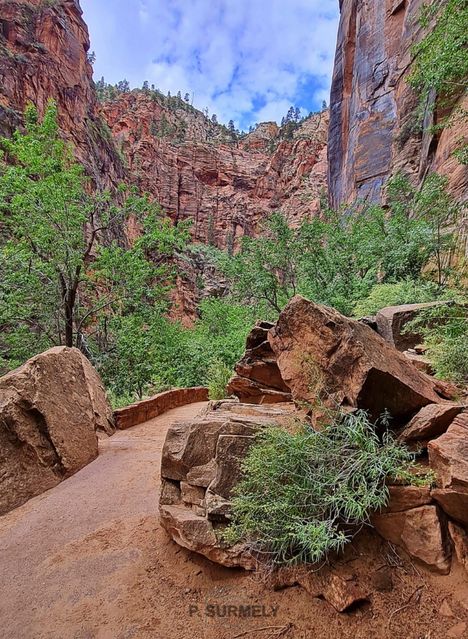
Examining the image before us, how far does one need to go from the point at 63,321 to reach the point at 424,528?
437 inches

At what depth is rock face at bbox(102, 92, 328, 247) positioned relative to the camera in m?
46.5

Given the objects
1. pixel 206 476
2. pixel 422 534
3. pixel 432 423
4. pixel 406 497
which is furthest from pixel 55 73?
pixel 422 534

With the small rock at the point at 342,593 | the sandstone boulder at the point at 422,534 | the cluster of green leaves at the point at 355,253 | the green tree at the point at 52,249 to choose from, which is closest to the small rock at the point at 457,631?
the sandstone boulder at the point at 422,534

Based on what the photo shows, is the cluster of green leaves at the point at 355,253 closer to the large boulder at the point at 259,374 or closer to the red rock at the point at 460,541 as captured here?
the large boulder at the point at 259,374

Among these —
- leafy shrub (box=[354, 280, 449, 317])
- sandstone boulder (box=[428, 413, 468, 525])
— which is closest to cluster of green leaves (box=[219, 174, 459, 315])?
leafy shrub (box=[354, 280, 449, 317])

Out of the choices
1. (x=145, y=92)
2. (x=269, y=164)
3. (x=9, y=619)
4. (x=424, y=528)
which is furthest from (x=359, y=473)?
(x=145, y=92)

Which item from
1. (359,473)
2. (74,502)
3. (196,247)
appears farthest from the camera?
(196,247)

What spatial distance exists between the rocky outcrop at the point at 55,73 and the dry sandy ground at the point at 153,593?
23928 millimetres

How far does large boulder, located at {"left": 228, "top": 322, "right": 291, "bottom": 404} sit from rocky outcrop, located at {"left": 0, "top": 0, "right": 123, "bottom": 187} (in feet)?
74.6

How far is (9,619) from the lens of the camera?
2.49 metres

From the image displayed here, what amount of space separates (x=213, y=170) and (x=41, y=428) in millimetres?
54287

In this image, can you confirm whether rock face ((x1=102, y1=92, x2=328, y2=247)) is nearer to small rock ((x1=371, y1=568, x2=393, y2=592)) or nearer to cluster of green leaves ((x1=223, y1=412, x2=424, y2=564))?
cluster of green leaves ((x1=223, y1=412, x2=424, y2=564))

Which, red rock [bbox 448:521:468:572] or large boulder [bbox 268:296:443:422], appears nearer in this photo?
red rock [bbox 448:521:468:572]

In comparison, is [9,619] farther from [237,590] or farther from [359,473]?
[359,473]
